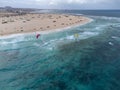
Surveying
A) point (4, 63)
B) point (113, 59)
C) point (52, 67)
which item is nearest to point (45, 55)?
point (52, 67)

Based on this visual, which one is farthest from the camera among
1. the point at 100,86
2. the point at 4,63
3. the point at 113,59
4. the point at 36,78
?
the point at 113,59

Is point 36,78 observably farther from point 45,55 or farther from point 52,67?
point 45,55

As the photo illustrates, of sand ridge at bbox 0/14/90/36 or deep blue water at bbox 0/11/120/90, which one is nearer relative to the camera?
deep blue water at bbox 0/11/120/90

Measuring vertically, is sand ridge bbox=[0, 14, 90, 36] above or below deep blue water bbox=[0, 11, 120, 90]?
above

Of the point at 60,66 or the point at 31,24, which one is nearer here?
the point at 60,66

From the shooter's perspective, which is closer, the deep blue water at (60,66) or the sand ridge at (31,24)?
the deep blue water at (60,66)

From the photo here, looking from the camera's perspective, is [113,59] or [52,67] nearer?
[52,67]

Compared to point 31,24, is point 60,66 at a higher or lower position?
lower

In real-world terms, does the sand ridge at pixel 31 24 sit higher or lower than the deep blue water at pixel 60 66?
higher
